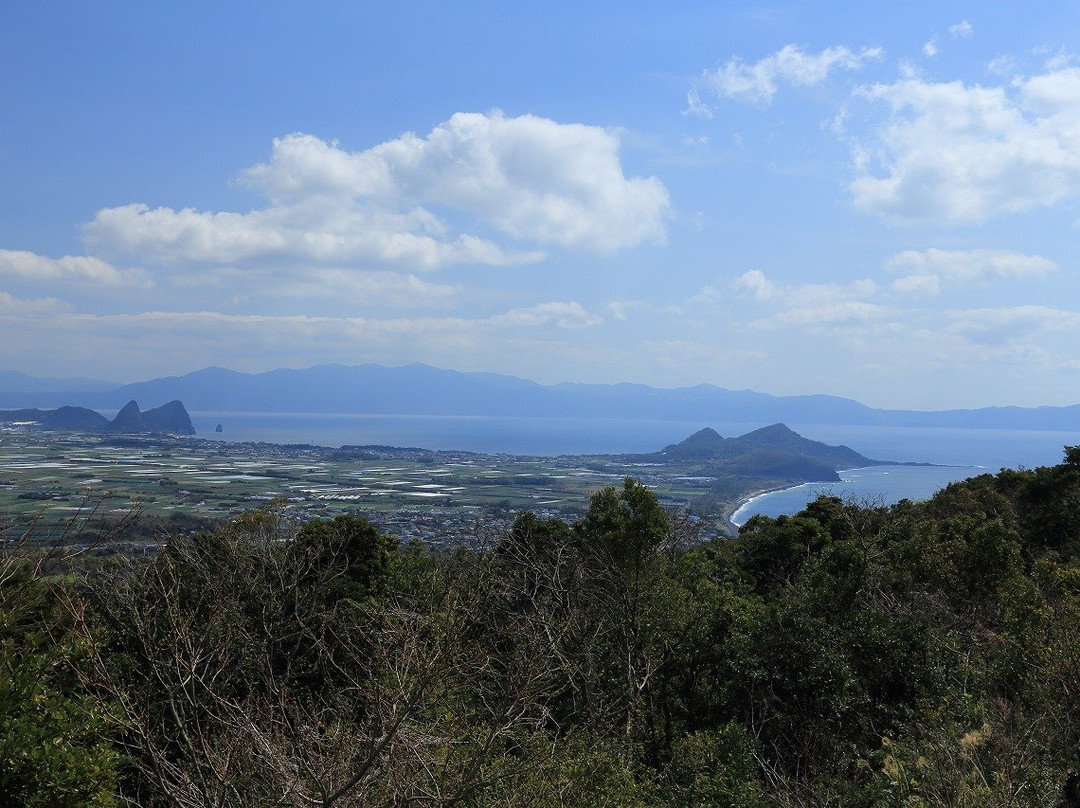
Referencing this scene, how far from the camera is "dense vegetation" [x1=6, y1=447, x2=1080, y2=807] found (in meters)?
5.60

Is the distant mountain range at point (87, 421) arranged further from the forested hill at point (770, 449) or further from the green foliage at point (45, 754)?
the green foliage at point (45, 754)

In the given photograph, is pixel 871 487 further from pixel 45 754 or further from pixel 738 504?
pixel 45 754

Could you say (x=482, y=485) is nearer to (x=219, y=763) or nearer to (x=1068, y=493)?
(x=1068, y=493)

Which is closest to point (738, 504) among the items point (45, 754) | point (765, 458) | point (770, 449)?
point (765, 458)

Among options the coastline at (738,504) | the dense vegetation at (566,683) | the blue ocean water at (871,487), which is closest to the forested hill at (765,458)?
the blue ocean water at (871,487)

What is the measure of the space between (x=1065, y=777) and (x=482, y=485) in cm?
7525

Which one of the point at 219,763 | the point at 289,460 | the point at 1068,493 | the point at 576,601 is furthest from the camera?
the point at 289,460

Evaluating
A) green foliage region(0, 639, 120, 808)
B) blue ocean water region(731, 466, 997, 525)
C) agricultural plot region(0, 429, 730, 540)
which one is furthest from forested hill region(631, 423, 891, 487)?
green foliage region(0, 639, 120, 808)

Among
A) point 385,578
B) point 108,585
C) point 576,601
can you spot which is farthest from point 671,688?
point 108,585

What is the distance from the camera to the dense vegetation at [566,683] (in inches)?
220

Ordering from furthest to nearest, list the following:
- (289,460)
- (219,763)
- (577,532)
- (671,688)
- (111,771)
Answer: (289,460), (577,532), (671,688), (111,771), (219,763)

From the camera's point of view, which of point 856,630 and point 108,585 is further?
point 108,585

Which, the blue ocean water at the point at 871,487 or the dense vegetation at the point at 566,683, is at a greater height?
the dense vegetation at the point at 566,683

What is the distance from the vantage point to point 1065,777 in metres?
6.69
